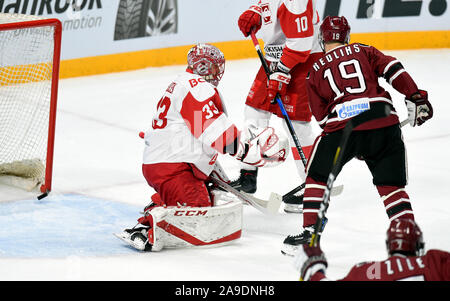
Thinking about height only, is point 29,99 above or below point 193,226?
above

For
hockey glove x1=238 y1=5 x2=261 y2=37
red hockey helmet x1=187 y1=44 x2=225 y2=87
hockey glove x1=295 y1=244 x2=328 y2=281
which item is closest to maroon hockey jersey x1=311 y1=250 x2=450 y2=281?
hockey glove x1=295 y1=244 x2=328 y2=281

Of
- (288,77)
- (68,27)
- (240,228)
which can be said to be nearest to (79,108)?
(68,27)

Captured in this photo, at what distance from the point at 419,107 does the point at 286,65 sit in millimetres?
906

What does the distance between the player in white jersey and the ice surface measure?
343 mm

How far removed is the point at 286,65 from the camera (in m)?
3.99

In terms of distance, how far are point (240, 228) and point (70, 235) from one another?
0.75 meters

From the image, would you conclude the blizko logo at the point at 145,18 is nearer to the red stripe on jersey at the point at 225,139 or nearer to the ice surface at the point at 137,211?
the ice surface at the point at 137,211

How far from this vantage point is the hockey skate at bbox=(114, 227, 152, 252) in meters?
3.32

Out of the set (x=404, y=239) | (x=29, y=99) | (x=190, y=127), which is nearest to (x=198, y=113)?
(x=190, y=127)

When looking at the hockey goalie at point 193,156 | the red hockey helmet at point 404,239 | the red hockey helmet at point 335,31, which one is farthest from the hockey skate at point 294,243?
the red hockey helmet at point 404,239

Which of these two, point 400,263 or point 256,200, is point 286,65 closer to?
point 256,200

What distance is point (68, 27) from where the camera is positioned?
7.01 meters

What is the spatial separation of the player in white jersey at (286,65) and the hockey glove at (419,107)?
2.78 feet

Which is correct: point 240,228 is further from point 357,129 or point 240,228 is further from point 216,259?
point 357,129
